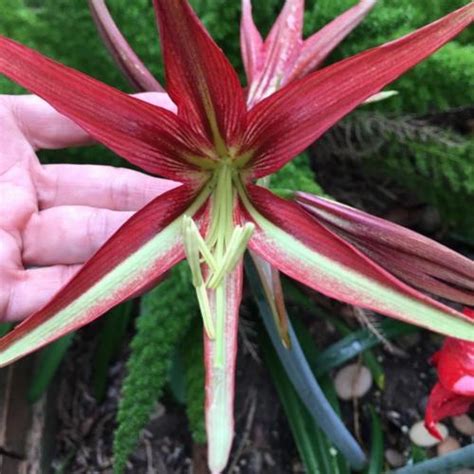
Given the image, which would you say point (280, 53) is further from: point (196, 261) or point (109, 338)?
point (109, 338)

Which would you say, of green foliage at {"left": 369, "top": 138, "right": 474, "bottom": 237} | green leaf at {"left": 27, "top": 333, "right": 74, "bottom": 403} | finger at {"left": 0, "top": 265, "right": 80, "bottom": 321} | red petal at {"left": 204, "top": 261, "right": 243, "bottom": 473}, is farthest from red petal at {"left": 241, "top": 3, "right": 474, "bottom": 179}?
green leaf at {"left": 27, "top": 333, "right": 74, "bottom": 403}

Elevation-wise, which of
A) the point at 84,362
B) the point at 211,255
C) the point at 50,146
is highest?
the point at 50,146

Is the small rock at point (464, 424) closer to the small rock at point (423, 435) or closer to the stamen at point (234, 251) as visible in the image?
the small rock at point (423, 435)

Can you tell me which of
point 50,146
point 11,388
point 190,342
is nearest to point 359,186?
point 190,342

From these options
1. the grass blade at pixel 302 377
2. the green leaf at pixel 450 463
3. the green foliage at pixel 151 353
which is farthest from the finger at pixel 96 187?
the green leaf at pixel 450 463

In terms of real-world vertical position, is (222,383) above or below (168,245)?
below

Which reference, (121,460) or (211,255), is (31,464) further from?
(211,255)

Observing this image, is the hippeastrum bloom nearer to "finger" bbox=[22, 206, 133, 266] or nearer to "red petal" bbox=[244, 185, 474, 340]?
"red petal" bbox=[244, 185, 474, 340]
